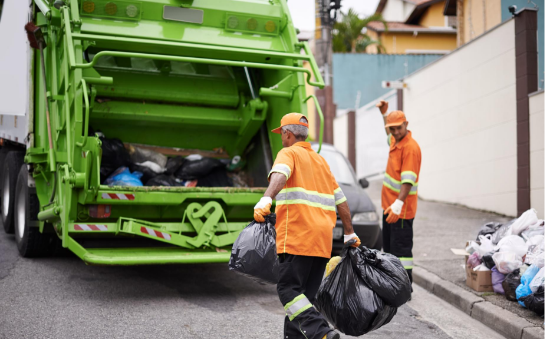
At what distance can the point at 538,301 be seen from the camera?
13.6ft

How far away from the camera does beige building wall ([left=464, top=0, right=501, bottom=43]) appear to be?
12375mm

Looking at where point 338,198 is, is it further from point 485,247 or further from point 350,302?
point 485,247

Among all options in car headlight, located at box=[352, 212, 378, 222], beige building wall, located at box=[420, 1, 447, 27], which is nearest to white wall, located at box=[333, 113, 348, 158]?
beige building wall, located at box=[420, 1, 447, 27]

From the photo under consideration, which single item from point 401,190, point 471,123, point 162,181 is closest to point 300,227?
point 401,190

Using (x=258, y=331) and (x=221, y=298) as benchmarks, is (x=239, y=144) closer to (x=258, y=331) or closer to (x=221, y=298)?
(x=221, y=298)

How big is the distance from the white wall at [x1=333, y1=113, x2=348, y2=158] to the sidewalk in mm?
4824

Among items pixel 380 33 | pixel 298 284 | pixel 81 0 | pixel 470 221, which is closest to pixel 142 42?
pixel 81 0

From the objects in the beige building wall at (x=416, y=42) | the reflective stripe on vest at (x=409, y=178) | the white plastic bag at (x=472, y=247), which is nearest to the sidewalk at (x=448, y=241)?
the white plastic bag at (x=472, y=247)

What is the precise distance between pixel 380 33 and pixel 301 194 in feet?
74.2

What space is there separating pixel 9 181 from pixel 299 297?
189 inches

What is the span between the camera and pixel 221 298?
504cm

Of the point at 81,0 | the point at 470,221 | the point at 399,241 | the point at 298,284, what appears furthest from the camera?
the point at 470,221

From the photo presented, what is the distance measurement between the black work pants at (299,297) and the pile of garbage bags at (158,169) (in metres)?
2.68

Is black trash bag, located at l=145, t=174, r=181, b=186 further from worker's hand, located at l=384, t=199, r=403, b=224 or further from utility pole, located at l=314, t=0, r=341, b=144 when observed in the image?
utility pole, located at l=314, t=0, r=341, b=144
